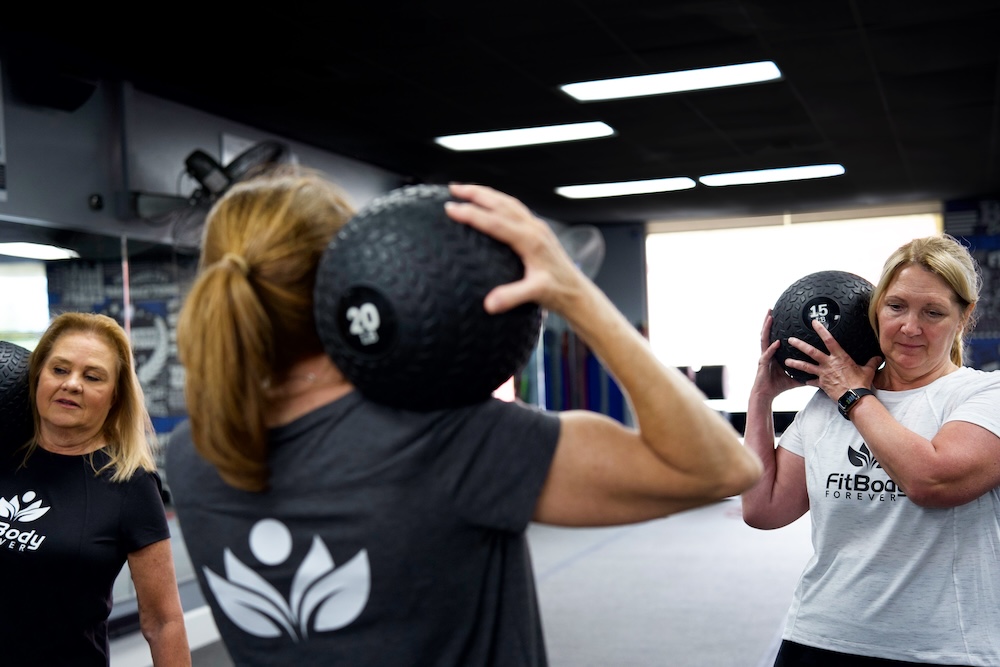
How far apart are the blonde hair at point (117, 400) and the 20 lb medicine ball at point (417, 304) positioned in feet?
3.81

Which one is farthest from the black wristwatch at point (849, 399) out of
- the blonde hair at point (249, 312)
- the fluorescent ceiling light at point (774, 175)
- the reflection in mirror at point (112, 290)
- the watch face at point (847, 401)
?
the fluorescent ceiling light at point (774, 175)

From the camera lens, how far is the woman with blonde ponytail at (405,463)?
88 cm

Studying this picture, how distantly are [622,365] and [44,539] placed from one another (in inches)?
52.1

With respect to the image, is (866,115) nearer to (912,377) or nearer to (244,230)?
(912,377)

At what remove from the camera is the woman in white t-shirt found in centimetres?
158

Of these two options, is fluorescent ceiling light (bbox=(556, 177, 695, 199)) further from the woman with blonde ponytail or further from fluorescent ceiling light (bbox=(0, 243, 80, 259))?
the woman with blonde ponytail

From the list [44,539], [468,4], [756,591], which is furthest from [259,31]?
[756,591]

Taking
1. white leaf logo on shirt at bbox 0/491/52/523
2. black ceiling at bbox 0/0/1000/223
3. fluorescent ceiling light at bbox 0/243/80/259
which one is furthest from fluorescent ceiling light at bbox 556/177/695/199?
white leaf logo on shirt at bbox 0/491/52/523

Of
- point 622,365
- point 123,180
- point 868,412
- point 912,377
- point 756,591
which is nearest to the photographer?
point 622,365

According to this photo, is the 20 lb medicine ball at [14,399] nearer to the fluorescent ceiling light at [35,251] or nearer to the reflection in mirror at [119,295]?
the reflection in mirror at [119,295]

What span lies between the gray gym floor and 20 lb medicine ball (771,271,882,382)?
2.64 m

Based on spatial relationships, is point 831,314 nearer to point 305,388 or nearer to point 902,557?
point 902,557

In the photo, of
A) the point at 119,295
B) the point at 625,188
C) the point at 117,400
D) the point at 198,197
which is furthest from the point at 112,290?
the point at 625,188

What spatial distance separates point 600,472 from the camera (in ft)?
2.96
